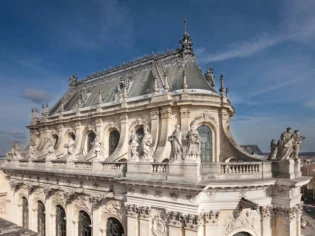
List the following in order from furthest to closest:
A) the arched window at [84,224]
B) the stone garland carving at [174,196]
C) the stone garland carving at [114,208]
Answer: the arched window at [84,224] → the stone garland carving at [114,208] → the stone garland carving at [174,196]

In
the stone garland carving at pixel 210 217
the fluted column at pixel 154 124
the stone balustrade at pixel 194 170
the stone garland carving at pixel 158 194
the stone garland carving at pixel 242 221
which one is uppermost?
the fluted column at pixel 154 124

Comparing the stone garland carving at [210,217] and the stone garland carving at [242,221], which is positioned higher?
the stone garland carving at [210,217]

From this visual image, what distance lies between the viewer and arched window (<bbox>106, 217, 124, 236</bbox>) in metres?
16.7

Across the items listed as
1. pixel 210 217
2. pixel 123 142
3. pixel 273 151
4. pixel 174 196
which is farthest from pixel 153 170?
pixel 273 151

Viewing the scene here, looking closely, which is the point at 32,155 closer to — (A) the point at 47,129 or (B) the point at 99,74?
(A) the point at 47,129

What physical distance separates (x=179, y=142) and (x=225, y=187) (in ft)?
10.5

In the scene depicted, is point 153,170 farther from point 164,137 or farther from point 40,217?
point 40,217

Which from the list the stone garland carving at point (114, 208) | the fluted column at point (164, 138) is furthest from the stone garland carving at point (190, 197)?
the stone garland carving at point (114, 208)

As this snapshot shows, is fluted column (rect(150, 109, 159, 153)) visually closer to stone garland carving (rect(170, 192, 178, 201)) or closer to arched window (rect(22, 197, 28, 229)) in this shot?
stone garland carving (rect(170, 192, 178, 201))

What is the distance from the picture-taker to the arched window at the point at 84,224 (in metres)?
19.1

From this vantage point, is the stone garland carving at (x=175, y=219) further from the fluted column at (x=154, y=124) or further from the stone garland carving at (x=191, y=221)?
the fluted column at (x=154, y=124)

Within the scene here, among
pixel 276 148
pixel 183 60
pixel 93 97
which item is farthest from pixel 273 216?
pixel 93 97

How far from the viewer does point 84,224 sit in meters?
19.4

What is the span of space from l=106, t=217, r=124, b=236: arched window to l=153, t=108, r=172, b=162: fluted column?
193 inches
